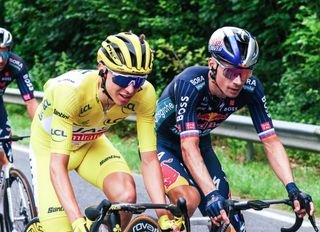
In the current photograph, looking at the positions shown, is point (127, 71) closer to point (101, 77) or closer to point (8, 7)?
point (101, 77)

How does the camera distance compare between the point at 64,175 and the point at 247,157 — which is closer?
the point at 64,175

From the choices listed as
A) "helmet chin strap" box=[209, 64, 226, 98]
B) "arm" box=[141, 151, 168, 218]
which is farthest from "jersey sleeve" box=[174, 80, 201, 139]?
"arm" box=[141, 151, 168, 218]

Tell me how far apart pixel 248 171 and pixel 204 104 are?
15.2ft

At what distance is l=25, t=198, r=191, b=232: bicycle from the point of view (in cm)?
404

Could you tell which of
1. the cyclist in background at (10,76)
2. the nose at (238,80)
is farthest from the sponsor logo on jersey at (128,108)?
the cyclist in background at (10,76)

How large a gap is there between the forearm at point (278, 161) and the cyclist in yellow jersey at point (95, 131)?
0.76m

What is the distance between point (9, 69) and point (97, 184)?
273cm

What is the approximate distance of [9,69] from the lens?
7656 mm

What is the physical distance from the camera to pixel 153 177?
494 cm

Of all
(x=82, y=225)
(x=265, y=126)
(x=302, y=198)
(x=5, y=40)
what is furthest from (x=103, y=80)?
(x=5, y=40)

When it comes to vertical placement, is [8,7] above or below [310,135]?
above

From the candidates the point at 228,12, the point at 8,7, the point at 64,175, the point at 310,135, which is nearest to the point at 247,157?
the point at 310,135

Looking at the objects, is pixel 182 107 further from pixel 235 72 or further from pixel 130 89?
pixel 130 89

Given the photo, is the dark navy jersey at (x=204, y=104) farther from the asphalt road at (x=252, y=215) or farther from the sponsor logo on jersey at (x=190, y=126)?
the asphalt road at (x=252, y=215)
